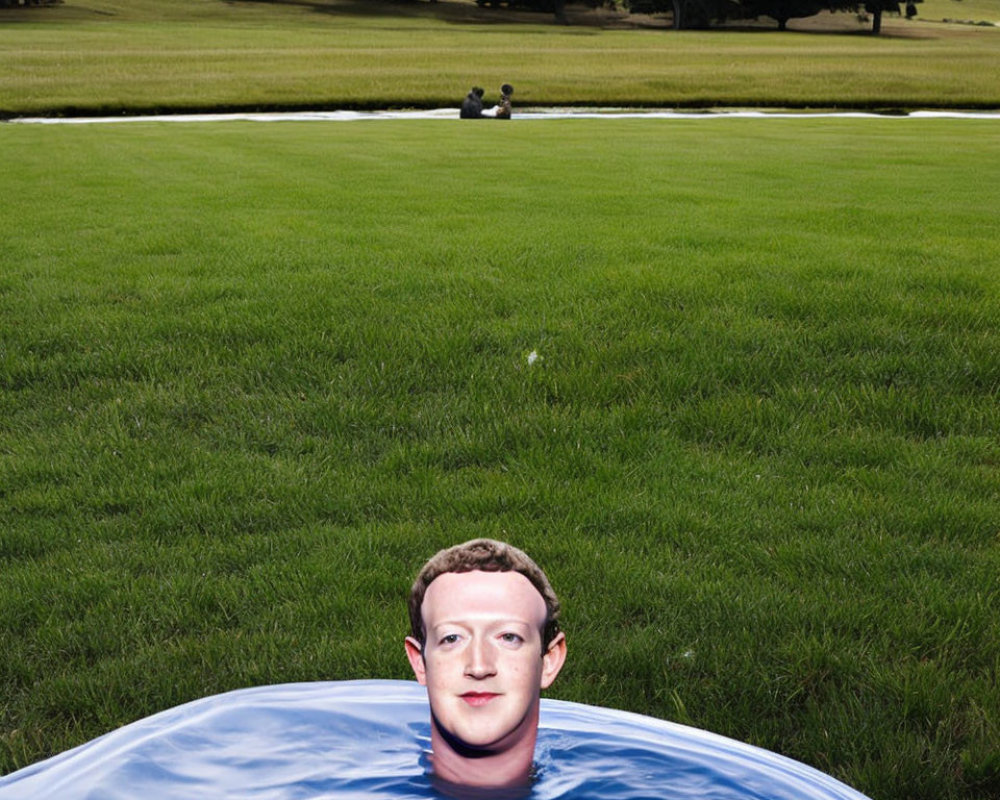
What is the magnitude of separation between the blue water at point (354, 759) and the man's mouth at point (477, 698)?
1.11 feet

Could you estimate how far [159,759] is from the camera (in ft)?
8.22

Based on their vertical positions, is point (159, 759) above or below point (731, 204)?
below

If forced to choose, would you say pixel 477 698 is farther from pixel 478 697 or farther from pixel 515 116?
pixel 515 116

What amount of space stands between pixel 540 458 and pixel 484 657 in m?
2.55

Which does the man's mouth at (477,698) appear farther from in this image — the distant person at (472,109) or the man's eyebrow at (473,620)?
the distant person at (472,109)

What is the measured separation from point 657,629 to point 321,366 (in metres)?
2.75

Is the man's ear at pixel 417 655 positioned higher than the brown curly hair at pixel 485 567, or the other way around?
the brown curly hair at pixel 485 567

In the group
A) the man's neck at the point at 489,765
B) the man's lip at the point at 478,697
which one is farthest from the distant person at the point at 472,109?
the man's lip at the point at 478,697

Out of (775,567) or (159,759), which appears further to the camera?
(775,567)

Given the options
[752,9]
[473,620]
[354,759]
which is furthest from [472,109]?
[752,9]

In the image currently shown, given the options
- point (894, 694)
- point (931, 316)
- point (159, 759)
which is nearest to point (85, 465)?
point (159, 759)

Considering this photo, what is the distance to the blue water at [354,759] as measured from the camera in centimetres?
242

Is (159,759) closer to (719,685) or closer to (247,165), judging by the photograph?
(719,685)

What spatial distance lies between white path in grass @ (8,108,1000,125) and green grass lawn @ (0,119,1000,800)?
15.5 meters
